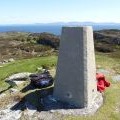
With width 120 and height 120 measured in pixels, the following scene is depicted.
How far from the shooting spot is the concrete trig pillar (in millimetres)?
19703

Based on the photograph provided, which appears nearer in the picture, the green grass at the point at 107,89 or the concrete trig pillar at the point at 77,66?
the green grass at the point at 107,89

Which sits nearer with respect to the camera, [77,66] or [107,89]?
[77,66]

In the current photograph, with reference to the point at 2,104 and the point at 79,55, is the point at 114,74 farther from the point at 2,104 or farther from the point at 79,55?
the point at 2,104

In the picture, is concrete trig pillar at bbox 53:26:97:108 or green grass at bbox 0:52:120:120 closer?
green grass at bbox 0:52:120:120

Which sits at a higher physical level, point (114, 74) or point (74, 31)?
point (74, 31)

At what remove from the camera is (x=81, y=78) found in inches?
776

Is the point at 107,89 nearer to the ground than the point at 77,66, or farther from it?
nearer to the ground

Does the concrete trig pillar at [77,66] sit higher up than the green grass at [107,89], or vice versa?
the concrete trig pillar at [77,66]

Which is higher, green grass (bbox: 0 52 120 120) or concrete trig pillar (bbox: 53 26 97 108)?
concrete trig pillar (bbox: 53 26 97 108)

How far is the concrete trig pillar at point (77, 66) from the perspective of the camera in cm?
1970

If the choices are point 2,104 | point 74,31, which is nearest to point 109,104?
point 74,31

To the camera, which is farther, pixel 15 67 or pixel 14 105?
pixel 15 67

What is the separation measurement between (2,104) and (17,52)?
35.1m

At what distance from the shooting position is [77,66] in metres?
19.8
